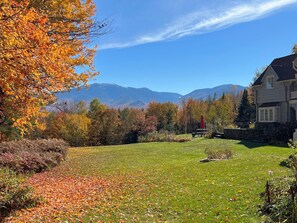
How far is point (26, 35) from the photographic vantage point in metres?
5.74

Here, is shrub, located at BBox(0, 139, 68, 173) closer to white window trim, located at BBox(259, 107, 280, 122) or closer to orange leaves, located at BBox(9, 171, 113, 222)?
orange leaves, located at BBox(9, 171, 113, 222)

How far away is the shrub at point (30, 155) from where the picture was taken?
13.4 metres

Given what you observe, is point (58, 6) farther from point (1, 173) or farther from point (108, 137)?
point (108, 137)

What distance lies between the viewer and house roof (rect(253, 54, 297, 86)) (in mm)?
25191

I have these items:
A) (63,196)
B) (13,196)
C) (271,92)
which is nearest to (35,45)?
(13,196)

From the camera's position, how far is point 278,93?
2627 cm

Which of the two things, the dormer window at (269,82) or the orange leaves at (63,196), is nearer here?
the orange leaves at (63,196)

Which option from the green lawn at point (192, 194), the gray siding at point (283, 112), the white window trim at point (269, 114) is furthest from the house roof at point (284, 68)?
the green lawn at point (192, 194)

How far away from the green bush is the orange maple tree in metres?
1.92

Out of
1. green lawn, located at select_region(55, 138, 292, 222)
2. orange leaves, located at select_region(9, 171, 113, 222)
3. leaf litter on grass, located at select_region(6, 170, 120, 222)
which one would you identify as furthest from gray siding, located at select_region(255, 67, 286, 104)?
orange leaves, located at select_region(9, 171, 113, 222)

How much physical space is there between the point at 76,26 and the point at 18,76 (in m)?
4.42

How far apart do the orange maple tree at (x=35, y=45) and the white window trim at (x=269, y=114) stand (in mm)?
20493

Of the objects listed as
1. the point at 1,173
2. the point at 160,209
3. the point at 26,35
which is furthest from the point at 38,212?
the point at 26,35

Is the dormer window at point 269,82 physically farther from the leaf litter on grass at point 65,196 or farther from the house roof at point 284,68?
the leaf litter on grass at point 65,196
